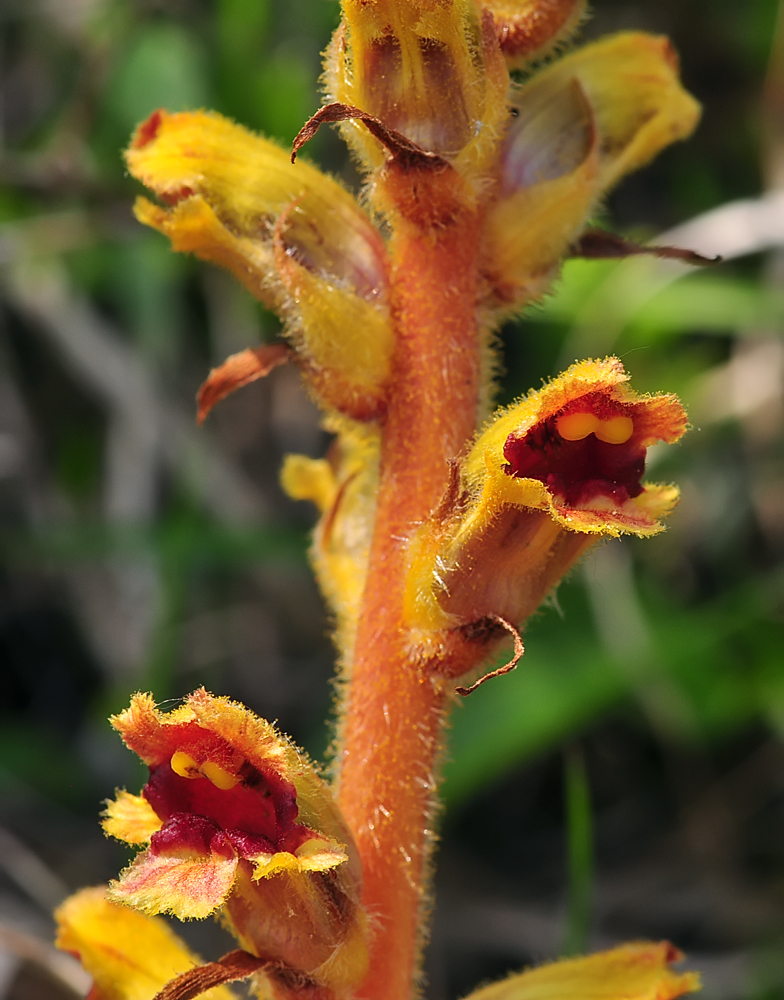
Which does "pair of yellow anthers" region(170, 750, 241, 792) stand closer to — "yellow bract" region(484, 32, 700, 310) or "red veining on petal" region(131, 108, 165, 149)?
"yellow bract" region(484, 32, 700, 310)

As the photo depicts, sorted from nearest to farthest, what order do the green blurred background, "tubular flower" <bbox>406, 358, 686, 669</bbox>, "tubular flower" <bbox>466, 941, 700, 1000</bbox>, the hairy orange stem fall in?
"tubular flower" <bbox>406, 358, 686, 669</bbox>
the hairy orange stem
"tubular flower" <bbox>466, 941, 700, 1000</bbox>
the green blurred background

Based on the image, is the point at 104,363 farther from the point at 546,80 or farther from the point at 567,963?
the point at 567,963

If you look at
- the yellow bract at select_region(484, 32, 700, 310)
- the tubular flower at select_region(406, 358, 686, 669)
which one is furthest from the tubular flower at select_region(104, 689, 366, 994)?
the yellow bract at select_region(484, 32, 700, 310)

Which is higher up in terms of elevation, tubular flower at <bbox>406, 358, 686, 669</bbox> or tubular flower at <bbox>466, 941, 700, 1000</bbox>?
tubular flower at <bbox>406, 358, 686, 669</bbox>

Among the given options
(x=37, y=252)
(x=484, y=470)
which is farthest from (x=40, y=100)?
(x=484, y=470)

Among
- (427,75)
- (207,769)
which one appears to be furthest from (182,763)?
(427,75)

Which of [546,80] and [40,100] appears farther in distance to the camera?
[40,100]
